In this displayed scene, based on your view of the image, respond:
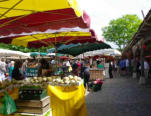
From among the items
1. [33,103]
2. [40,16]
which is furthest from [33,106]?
[40,16]

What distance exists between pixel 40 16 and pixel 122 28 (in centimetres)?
4905

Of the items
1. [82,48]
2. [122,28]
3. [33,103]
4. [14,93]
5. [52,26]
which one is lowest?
[33,103]

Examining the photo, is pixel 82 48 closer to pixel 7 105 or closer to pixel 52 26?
pixel 52 26

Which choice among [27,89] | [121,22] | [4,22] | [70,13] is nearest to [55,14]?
[70,13]

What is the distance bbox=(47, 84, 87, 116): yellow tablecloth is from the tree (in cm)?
4631

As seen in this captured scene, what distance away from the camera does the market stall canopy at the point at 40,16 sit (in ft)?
10.1

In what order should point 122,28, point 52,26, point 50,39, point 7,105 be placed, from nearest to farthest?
point 7,105
point 52,26
point 50,39
point 122,28

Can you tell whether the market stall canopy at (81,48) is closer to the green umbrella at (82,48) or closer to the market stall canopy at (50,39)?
the green umbrella at (82,48)

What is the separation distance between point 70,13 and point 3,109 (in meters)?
2.40

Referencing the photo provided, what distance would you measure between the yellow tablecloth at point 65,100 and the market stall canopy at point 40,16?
63.3 inches

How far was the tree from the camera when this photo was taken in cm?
4909

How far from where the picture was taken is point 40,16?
388 centimetres

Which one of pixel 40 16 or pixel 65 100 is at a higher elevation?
pixel 40 16

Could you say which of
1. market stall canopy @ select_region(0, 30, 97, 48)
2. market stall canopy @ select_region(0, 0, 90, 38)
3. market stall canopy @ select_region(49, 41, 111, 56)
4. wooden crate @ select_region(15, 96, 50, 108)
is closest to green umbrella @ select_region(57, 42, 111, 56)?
market stall canopy @ select_region(49, 41, 111, 56)
